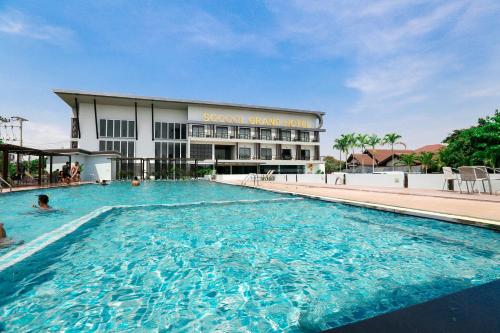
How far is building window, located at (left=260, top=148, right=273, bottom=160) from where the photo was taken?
146ft

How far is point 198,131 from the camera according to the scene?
135 feet

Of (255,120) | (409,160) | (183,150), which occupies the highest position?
(255,120)

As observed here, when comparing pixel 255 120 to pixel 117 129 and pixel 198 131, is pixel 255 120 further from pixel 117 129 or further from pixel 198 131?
pixel 117 129

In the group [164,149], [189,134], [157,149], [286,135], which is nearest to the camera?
[157,149]

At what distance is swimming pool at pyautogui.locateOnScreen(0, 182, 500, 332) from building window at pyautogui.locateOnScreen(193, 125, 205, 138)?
34637 mm

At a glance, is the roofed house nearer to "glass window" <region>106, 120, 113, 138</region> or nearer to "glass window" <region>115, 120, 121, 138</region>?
"glass window" <region>115, 120, 121, 138</region>

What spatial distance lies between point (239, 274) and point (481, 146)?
77.7 ft

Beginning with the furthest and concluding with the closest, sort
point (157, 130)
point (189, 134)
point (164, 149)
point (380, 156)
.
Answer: point (380, 156) → point (189, 134) → point (164, 149) → point (157, 130)

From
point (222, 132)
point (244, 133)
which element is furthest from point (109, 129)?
point (244, 133)

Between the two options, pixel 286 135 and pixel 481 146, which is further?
pixel 286 135

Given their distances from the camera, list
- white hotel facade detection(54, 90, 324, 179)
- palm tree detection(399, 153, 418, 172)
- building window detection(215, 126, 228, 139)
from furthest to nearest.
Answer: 1. palm tree detection(399, 153, 418, 172)
2. building window detection(215, 126, 228, 139)
3. white hotel facade detection(54, 90, 324, 179)

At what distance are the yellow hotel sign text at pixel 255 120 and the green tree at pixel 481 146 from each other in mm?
27612

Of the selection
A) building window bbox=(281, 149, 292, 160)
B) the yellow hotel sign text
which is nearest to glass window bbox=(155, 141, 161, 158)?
the yellow hotel sign text

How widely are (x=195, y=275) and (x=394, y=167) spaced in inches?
2124
